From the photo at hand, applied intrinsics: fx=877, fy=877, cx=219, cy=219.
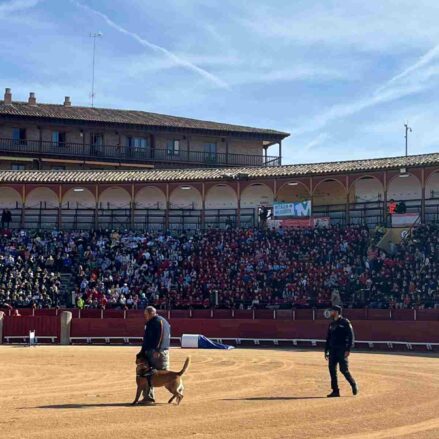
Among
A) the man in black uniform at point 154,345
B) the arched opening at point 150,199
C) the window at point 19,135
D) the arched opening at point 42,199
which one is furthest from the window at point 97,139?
the man in black uniform at point 154,345

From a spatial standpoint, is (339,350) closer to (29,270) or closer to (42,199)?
(29,270)

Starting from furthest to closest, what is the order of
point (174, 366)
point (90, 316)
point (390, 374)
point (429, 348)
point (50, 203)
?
1. point (50, 203)
2. point (90, 316)
3. point (429, 348)
4. point (174, 366)
5. point (390, 374)

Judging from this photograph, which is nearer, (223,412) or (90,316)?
(223,412)

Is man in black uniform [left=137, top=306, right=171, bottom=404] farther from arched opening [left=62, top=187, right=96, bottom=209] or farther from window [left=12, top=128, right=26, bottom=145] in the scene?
window [left=12, top=128, right=26, bottom=145]

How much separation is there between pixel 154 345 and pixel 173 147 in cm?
4251

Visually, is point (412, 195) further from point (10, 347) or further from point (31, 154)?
point (31, 154)

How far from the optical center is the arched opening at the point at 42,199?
4447cm

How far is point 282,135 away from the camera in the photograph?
57.6 meters

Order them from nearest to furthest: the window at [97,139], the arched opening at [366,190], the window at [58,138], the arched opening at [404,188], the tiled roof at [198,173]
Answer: the arched opening at [404,188], the tiled roof at [198,173], the arched opening at [366,190], the window at [58,138], the window at [97,139]

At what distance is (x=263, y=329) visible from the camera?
33281 millimetres

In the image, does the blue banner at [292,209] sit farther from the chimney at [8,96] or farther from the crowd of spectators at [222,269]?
the chimney at [8,96]

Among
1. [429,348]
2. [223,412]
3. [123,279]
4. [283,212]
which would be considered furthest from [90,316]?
[223,412]

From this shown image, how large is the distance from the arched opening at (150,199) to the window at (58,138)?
10.7m

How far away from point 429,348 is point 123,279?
14.3 metres
